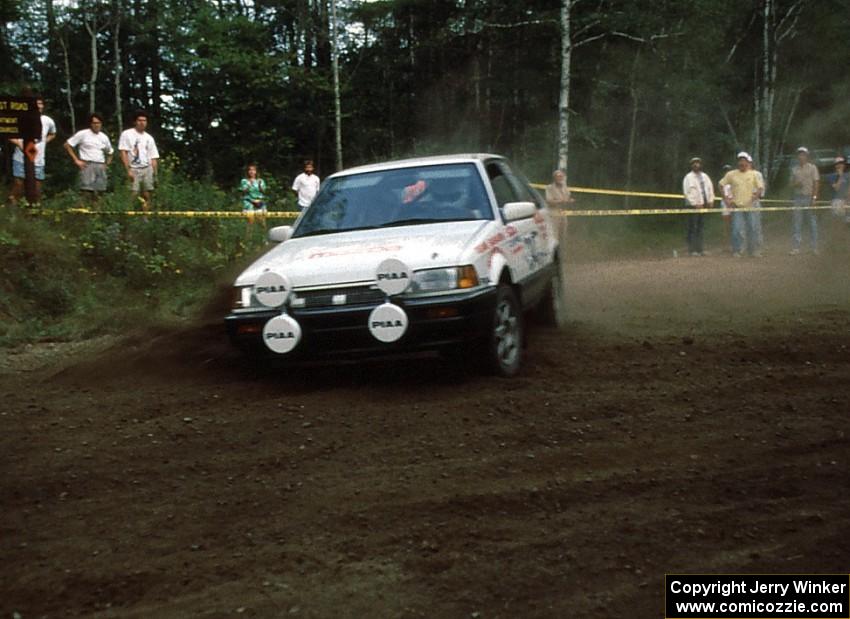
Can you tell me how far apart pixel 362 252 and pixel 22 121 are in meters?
8.07

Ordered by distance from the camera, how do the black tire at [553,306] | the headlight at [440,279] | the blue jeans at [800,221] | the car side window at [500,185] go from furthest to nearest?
the blue jeans at [800,221]
the black tire at [553,306]
the car side window at [500,185]
the headlight at [440,279]

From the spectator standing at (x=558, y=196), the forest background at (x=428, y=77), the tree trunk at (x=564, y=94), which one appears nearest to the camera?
the spectator standing at (x=558, y=196)

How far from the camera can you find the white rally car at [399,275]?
6.52 metres

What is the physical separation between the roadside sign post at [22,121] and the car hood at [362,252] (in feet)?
23.2

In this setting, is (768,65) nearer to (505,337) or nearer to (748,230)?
(748,230)

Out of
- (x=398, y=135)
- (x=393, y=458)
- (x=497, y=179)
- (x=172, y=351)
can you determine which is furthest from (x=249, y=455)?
(x=398, y=135)

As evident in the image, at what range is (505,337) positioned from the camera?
7.07m

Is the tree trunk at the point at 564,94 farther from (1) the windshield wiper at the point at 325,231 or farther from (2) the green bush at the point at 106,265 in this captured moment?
Result: (1) the windshield wiper at the point at 325,231

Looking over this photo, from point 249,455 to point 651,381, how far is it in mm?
2909

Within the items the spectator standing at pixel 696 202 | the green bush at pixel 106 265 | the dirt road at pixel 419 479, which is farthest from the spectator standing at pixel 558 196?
the dirt road at pixel 419 479

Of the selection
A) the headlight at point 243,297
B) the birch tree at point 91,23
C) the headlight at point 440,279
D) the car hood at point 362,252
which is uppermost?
the birch tree at point 91,23

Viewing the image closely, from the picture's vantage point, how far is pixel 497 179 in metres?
8.41

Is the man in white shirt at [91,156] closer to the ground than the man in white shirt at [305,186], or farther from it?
farther from it

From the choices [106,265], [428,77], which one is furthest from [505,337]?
[428,77]
